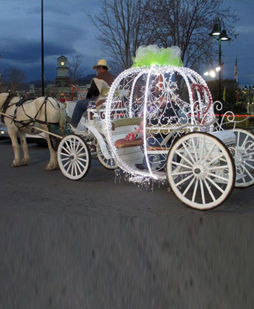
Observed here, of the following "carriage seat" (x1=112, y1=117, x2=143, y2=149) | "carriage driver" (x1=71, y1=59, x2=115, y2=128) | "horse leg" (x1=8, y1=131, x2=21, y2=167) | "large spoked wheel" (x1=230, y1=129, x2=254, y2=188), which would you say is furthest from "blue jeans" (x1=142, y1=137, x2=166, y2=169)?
"horse leg" (x1=8, y1=131, x2=21, y2=167)

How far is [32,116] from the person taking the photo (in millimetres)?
9438

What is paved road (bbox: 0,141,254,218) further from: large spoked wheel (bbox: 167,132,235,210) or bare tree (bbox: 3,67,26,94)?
bare tree (bbox: 3,67,26,94)

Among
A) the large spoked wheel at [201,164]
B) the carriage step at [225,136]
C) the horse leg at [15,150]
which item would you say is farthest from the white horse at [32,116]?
the carriage step at [225,136]

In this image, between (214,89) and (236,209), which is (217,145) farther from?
(214,89)

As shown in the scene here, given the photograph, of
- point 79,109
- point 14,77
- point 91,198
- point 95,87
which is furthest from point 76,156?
point 14,77

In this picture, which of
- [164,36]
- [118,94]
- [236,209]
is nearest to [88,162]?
[118,94]

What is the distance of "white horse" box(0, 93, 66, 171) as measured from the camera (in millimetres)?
9289

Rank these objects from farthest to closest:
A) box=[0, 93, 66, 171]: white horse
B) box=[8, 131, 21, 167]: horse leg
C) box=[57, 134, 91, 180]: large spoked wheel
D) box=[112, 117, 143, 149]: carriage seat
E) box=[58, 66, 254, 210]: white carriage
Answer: box=[8, 131, 21, 167]: horse leg → box=[0, 93, 66, 171]: white horse → box=[57, 134, 91, 180]: large spoked wheel → box=[112, 117, 143, 149]: carriage seat → box=[58, 66, 254, 210]: white carriage

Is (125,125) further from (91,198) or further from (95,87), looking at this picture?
(91,198)

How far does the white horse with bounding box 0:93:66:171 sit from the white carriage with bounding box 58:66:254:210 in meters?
1.06

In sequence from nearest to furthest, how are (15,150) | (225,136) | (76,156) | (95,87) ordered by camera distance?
(225,136), (76,156), (95,87), (15,150)

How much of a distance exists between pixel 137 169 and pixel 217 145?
2309 millimetres

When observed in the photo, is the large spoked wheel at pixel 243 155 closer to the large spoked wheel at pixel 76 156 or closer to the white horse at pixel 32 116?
the large spoked wheel at pixel 76 156

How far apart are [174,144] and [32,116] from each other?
4.88m
